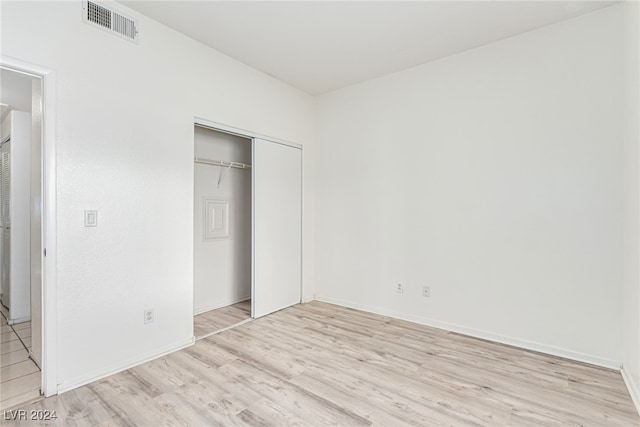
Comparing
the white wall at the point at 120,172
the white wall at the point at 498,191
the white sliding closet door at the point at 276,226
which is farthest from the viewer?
the white sliding closet door at the point at 276,226

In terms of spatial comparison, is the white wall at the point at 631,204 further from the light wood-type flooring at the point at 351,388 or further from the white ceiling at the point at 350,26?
the white ceiling at the point at 350,26

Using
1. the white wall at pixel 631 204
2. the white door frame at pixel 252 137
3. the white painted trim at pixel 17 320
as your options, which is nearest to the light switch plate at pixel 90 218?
the white door frame at pixel 252 137

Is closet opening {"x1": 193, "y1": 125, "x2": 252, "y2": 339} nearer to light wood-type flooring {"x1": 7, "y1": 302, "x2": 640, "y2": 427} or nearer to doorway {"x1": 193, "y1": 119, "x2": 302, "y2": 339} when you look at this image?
doorway {"x1": 193, "y1": 119, "x2": 302, "y2": 339}

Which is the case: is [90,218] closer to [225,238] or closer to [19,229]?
[225,238]

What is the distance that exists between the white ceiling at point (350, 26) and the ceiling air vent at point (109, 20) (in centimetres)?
14

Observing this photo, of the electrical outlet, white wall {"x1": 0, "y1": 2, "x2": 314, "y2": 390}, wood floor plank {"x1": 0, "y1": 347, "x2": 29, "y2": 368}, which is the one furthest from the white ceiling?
wood floor plank {"x1": 0, "y1": 347, "x2": 29, "y2": 368}

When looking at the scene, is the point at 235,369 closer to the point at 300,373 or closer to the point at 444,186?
Result: the point at 300,373

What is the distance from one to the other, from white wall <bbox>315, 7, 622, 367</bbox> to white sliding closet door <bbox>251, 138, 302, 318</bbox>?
58 centimetres

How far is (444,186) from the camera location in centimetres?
332

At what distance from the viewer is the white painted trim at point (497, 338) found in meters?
2.55

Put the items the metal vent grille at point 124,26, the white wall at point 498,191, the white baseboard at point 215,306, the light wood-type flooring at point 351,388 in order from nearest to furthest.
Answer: the light wood-type flooring at point 351,388, the metal vent grille at point 124,26, the white wall at point 498,191, the white baseboard at point 215,306

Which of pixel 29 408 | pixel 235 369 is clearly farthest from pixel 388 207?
pixel 29 408

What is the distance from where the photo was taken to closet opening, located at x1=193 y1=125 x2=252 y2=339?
12.5 feet

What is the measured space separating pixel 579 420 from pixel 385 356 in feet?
4.16
